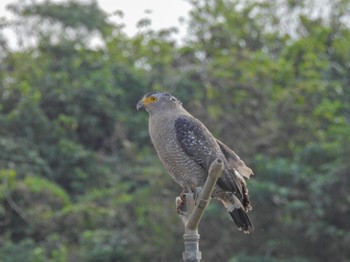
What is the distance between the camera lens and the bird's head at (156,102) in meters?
8.19

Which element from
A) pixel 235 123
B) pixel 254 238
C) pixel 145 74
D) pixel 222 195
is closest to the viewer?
pixel 222 195

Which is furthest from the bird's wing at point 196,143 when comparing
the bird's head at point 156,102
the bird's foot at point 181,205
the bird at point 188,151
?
the bird's foot at point 181,205

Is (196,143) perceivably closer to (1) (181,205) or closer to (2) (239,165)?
(2) (239,165)

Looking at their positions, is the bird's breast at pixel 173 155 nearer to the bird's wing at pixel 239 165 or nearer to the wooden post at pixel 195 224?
the bird's wing at pixel 239 165

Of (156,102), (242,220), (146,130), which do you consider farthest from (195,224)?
(146,130)

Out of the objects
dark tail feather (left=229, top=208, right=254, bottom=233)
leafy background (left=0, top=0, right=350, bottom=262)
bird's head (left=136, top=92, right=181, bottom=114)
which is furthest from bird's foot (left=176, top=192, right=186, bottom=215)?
leafy background (left=0, top=0, right=350, bottom=262)

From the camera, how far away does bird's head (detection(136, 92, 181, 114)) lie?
8188 mm

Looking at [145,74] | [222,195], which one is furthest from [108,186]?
[222,195]

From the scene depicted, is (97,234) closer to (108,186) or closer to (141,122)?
(108,186)

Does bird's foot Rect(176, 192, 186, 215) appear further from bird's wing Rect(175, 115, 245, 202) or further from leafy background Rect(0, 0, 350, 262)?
leafy background Rect(0, 0, 350, 262)

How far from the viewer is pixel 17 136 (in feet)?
59.7

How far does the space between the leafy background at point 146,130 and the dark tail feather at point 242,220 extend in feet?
21.9

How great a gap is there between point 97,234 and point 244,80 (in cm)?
364

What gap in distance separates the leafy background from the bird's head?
650 centimetres
